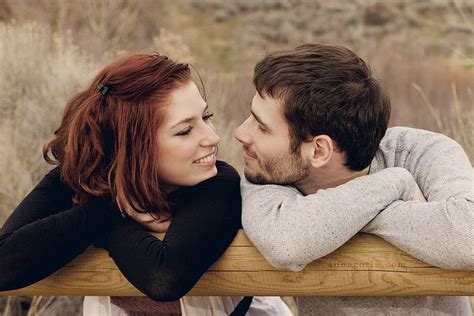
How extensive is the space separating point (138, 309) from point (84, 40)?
578 centimetres

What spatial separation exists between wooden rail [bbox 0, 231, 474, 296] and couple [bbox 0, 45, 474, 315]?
1.7 inches

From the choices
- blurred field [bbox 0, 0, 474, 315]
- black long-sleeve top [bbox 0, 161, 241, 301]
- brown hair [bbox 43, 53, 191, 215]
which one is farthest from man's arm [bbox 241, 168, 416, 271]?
blurred field [bbox 0, 0, 474, 315]

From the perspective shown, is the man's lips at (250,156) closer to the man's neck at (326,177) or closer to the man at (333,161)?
the man at (333,161)

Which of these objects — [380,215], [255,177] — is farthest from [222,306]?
[380,215]

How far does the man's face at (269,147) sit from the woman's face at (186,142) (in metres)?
0.10

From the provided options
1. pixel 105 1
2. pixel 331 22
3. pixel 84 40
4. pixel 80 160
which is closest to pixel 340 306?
pixel 80 160

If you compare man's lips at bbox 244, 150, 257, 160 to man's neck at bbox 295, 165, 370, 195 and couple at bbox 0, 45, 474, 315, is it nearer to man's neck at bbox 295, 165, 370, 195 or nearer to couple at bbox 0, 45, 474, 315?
couple at bbox 0, 45, 474, 315

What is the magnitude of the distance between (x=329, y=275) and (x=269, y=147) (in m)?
0.43

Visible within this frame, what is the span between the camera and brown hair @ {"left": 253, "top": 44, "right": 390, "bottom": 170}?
222 centimetres

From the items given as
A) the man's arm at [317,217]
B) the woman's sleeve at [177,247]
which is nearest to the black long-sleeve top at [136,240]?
the woman's sleeve at [177,247]

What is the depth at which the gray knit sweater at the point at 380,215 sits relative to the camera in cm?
191

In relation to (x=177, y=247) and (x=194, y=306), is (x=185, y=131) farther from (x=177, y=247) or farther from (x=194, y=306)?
(x=194, y=306)

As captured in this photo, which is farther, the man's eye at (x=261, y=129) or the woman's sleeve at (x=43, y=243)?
the man's eye at (x=261, y=129)

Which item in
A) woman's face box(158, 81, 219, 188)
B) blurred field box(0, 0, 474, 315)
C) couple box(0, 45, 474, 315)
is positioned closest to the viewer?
couple box(0, 45, 474, 315)
